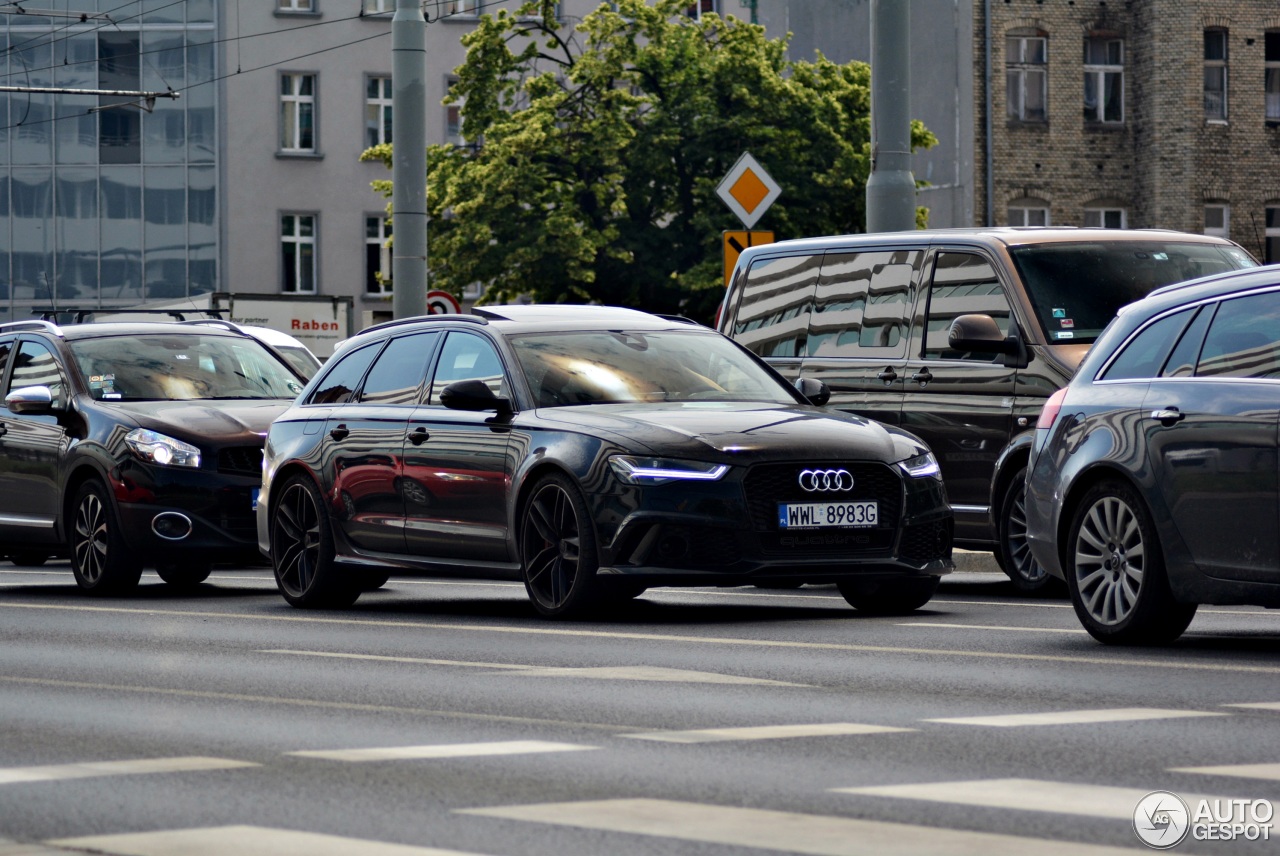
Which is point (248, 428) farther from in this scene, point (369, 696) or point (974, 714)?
point (974, 714)

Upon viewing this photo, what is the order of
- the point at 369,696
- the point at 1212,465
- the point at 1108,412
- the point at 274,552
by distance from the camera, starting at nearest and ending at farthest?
the point at 369,696 < the point at 1212,465 < the point at 1108,412 < the point at 274,552

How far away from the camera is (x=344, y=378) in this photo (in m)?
14.8

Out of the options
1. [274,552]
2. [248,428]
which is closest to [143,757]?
[274,552]

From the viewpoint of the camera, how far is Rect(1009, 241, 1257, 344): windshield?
14336 millimetres

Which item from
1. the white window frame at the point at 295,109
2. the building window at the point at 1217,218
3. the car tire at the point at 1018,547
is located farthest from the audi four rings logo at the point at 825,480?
the white window frame at the point at 295,109

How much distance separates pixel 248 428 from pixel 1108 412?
6.81m

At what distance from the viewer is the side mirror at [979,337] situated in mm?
14031

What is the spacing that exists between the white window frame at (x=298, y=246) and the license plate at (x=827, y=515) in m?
56.3

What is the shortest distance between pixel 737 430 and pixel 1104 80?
45.2m

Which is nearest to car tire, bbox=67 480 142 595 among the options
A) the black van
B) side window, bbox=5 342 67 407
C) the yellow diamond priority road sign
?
side window, bbox=5 342 67 407

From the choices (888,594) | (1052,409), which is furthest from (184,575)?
(1052,409)

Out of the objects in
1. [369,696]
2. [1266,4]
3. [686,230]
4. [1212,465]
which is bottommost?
[369,696]

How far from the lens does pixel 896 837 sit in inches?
217

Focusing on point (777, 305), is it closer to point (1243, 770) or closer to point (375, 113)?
point (1243, 770)
